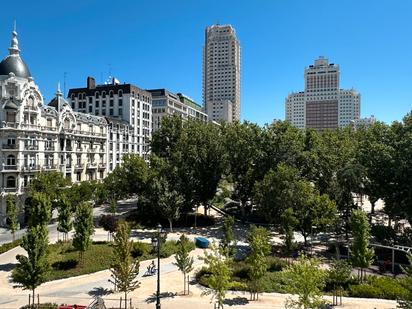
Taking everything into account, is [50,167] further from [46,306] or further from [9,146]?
[46,306]

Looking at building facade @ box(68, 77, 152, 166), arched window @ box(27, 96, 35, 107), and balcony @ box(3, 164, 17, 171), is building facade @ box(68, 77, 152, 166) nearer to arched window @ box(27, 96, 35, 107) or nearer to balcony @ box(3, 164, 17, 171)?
arched window @ box(27, 96, 35, 107)

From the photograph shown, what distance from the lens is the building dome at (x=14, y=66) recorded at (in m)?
58.6

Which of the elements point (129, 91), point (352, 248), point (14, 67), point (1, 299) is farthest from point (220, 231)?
point (129, 91)

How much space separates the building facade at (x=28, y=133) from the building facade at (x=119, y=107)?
1810 centimetres

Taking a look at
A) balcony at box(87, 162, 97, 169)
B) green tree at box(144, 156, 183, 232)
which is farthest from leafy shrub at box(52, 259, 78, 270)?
balcony at box(87, 162, 97, 169)

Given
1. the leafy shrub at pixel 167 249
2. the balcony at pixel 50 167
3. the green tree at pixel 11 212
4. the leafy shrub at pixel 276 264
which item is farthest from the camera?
the balcony at pixel 50 167

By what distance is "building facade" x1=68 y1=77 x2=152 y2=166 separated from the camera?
296 ft

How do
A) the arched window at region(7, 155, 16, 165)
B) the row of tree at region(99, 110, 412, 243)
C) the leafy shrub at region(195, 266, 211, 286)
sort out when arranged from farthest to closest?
the arched window at region(7, 155, 16, 165) < the row of tree at region(99, 110, 412, 243) < the leafy shrub at region(195, 266, 211, 286)

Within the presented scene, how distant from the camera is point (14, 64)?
194ft

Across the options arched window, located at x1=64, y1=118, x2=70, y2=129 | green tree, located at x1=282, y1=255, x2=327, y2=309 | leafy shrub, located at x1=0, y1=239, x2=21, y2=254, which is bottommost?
leafy shrub, located at x1=0, y1=239, x2=21, y2=254

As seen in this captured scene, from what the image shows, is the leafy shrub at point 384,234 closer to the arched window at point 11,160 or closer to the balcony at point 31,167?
the balcony at point 31,167

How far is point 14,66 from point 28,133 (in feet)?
35.5

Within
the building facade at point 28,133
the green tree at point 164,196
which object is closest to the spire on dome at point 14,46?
the building facade at point 28,133

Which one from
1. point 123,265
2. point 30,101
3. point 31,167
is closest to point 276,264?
point 123,265
